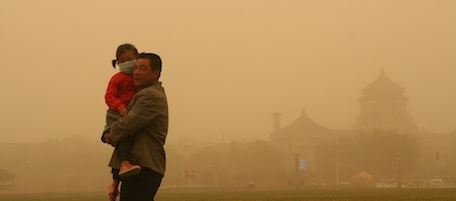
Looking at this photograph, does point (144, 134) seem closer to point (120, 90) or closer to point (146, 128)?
point (146, 128)

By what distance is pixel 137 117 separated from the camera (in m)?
5.73

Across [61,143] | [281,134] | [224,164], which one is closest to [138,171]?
[224,164]

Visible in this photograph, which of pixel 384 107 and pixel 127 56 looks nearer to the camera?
pixel 127 56

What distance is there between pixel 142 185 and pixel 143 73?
0.87 m

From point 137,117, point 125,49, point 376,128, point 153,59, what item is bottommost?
point 137,117

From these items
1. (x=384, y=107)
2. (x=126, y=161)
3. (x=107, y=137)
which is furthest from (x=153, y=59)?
(x=384, y=107)

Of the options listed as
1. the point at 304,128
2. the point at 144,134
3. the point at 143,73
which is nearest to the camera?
the point at 144,134

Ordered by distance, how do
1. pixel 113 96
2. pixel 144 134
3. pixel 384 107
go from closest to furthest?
pixel 144 134 < pixel 113 96 < pixel 384 107

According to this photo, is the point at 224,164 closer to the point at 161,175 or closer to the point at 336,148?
the point at 336,148

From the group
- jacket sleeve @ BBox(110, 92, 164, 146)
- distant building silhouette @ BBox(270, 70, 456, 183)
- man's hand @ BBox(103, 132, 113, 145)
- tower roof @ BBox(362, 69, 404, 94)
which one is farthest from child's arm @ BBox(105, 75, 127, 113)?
tower roof @ BBox(362, 69, 404, 94)

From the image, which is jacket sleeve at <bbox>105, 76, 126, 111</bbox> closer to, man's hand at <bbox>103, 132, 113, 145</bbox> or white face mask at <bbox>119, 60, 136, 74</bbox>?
white face mask at <bbox>119, 60, 136, 74</bbox>

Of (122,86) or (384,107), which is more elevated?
(384,107)

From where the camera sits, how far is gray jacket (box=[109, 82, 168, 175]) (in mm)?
5734

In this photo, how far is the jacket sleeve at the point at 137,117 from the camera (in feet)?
18.8
